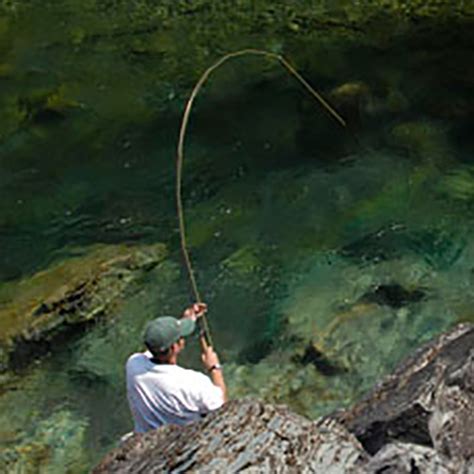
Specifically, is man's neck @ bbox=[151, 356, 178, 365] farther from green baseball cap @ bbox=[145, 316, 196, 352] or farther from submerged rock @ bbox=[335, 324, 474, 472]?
submerged rock @ bbox=[335, 324, 474, 472]

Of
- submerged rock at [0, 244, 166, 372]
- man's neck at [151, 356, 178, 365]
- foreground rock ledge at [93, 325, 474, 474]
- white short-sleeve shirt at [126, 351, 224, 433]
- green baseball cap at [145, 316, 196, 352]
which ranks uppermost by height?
foreground rock ledge at [93, 325, 474, 474]

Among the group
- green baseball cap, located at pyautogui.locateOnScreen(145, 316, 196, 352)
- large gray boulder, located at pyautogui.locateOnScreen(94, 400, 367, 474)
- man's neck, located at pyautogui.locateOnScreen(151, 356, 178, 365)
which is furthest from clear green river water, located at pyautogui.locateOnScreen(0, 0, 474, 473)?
large gray boulder, located at pyautogui.locateOnScreen(94, 400, 367, 474)

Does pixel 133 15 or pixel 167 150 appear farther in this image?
pixel 133 15

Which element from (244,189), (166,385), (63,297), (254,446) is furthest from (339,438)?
(244,189)

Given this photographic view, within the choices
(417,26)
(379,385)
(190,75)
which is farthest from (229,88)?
(379,385)

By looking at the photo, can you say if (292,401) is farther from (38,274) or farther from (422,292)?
(38,274)

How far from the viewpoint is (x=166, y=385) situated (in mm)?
5543

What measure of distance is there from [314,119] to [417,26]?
2.66m

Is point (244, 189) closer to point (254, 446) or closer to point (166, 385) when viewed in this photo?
point (166, 385)

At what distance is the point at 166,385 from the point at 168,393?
0.04 m

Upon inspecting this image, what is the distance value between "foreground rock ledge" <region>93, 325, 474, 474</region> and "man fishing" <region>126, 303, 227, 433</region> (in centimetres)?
56

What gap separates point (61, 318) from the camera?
8914mm

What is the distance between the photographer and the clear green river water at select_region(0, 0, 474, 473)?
8.38 metres

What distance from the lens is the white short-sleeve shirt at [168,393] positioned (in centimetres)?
552
